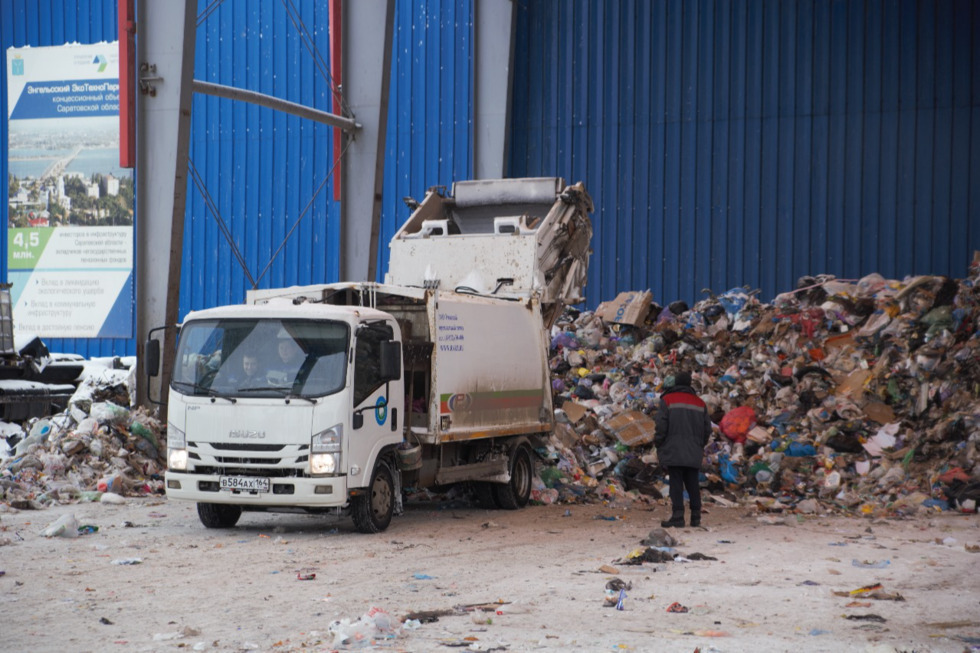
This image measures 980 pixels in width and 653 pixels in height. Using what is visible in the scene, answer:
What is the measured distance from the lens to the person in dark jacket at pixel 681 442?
11.0m

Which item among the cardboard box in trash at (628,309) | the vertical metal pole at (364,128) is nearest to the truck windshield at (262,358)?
the vertical metal pole at (364,128)

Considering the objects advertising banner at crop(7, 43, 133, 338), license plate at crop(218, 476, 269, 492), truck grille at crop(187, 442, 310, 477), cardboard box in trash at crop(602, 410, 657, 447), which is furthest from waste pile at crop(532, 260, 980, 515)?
advertising banner at crop(7, 43, 133, 338)

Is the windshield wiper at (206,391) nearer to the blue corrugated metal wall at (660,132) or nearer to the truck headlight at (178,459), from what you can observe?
the truck headlight at (178,459)

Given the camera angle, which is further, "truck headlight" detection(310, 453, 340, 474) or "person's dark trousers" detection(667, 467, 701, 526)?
"person's dark trousers" detection(667, 467, 701, 526)

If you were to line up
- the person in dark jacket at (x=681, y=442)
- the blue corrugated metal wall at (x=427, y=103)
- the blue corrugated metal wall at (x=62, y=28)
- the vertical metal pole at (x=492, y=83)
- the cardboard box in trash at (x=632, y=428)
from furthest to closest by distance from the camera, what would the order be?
the blue corrugated metal wall at (x=62, y=28) → the blue corrugated metal wall at (x=427, y=103) → the vertical metal pole at (x=492, y=83) → the cardboard box in trash at (x=632, y=428) → the person in dark jacket at (x=681, y=442)

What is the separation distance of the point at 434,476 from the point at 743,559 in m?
3.45

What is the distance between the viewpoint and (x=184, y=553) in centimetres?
920

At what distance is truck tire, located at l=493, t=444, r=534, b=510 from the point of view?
496 inches

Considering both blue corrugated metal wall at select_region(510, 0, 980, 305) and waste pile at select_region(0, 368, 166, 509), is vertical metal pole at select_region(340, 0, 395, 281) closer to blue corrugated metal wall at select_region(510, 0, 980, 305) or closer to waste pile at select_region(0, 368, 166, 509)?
waste pile at select_region(0, 368, 166, 509)

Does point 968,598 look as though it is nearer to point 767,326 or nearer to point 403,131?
point 767,326

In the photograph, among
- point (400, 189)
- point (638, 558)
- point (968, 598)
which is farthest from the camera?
point (400, 189)

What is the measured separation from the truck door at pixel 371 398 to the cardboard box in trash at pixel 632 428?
4.71m

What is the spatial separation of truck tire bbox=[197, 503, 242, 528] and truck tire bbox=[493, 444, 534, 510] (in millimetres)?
3073

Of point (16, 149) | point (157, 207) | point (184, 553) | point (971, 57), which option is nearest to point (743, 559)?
point (184, 553)
